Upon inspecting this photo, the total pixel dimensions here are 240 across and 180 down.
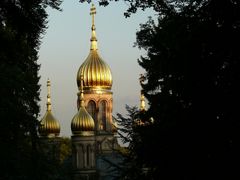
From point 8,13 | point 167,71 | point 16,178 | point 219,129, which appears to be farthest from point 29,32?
point 16,178

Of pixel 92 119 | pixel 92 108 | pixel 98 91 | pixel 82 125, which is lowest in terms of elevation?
pixel 82 125

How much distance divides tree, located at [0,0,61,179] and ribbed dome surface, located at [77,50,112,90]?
4043cm

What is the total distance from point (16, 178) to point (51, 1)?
12862 mm

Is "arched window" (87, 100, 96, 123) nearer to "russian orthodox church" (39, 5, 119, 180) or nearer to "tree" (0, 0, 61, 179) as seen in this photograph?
"russian orthodox church" (39, 5, 119, 180)

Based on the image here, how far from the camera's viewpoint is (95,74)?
76.2m

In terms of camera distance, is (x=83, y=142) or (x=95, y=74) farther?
(x=95, y=74)

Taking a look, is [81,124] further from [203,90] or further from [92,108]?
[203,90]

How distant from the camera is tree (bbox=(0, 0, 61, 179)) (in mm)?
15422

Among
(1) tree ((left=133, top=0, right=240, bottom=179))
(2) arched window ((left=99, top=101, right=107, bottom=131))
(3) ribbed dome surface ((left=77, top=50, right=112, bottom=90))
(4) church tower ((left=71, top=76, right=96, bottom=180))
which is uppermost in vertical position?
(3) ribbed dome surface ((left=77, top=50, right=112, bottom=90))

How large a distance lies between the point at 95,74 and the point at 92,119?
7.11m

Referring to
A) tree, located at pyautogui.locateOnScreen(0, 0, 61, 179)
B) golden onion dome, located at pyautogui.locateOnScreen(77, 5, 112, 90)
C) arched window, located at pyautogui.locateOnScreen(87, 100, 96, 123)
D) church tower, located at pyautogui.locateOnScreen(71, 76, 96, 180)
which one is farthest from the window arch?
tree, located at pyautogui.locateOnScreen(0, 0, 61, 179)

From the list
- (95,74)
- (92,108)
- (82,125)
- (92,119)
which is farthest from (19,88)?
(92,108)

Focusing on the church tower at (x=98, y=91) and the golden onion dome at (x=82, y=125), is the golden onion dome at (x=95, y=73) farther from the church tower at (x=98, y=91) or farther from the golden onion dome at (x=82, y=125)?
the golden onion dome at (x=82, y=125)

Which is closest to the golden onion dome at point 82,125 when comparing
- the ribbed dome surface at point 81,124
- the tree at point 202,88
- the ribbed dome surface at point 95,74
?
the ribbed dome surface at point 81,124
